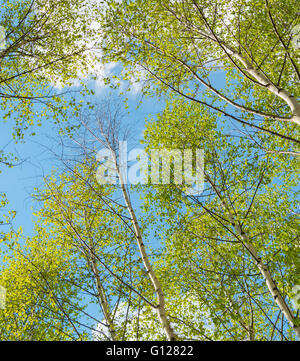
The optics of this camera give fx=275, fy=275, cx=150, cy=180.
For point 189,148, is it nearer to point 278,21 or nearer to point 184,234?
point 184,234

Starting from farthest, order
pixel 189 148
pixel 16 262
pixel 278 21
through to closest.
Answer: pixel 16 262
pixel 189 148
pixel 278 21

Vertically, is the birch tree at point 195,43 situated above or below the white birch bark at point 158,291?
above

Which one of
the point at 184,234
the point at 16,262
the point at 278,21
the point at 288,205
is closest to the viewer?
the point at 184,234

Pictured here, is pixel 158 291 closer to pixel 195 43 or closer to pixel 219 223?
pixel 219 223

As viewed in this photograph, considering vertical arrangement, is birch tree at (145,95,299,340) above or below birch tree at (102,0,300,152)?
below

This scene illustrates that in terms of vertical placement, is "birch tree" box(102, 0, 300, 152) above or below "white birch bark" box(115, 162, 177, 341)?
above

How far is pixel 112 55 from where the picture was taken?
7.05 m

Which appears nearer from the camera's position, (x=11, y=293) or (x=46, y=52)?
→ (x=46, y=52)

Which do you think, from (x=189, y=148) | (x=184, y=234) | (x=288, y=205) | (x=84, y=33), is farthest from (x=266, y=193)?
(x=84, y=33)

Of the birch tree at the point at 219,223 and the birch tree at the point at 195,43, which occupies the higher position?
the birch tree at the point at 195,43

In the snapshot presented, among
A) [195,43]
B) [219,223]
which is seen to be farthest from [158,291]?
[195,43]

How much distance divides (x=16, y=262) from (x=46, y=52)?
837 centimetres
